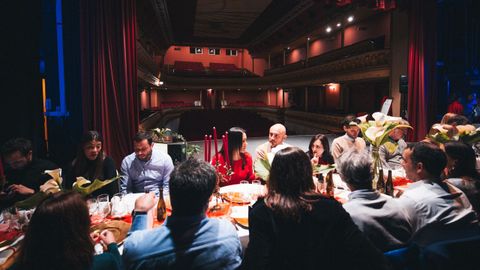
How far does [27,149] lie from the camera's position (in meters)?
2.59

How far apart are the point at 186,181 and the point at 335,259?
2.24 ft

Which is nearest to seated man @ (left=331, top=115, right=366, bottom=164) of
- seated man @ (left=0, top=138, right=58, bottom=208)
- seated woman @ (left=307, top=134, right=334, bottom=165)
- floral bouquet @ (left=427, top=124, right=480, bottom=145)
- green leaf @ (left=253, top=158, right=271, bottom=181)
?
seated woman @ (left=307, top=134, right=334, bottom=165)

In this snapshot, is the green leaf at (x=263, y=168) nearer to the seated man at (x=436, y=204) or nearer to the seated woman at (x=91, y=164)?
the seated man at (x=436, y=204)

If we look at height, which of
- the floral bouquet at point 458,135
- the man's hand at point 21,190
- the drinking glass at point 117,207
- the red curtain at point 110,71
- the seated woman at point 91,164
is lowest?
the drinking glass at point 117,207

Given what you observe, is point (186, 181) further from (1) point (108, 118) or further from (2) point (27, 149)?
(1) point (108, 118)

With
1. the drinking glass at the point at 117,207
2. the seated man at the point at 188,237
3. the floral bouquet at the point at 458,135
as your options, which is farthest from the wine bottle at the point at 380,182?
the drinking glass at the point at 117,207

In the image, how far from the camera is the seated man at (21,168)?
2.52 m

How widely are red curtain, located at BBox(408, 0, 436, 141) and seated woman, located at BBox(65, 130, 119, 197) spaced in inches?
218

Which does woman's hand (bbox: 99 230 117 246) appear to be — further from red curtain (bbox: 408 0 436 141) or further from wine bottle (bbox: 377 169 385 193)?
red curtain (bbox: 408 0 436 141)

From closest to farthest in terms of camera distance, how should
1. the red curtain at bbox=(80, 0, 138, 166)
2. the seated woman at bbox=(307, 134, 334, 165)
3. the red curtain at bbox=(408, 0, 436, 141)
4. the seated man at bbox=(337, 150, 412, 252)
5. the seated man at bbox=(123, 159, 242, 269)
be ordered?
the seated man at bbox=(123, 159, 242, 269) → the seated man at bbox=(337, 150, 412, 252) → the seated woman at bbox=(307, 134, 334, 165) → the red curtain at bbox=(80, 0, 138, 166) → the red curtain at bbox=(408, 0, 436, 141)

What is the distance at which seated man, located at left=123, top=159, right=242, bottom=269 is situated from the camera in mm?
1134

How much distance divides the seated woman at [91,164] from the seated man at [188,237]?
1752 millimetres

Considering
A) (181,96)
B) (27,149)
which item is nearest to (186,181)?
(27,149)

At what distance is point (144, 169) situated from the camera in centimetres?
298
